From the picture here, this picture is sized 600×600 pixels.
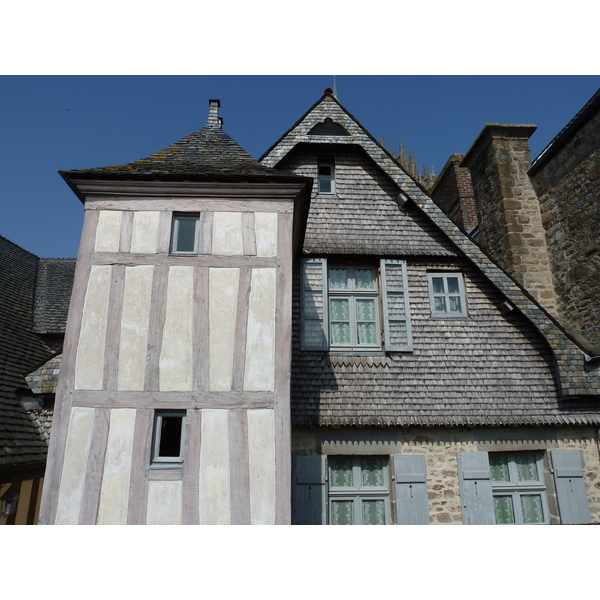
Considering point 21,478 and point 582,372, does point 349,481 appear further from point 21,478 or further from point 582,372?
point 21,478

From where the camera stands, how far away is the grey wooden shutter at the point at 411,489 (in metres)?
5.57

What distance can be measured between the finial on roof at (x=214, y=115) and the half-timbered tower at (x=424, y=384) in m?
0.96

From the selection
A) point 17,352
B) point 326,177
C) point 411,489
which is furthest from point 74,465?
point 326,177

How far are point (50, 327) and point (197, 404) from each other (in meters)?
6.20

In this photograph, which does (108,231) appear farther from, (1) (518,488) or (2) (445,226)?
(1) (518,488)

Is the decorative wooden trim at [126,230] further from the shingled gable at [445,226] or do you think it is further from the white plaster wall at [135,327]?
the shingled gable at [445,226]

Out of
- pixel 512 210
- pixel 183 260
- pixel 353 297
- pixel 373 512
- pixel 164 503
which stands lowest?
pixel 373 512

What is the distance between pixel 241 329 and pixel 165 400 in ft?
3.44

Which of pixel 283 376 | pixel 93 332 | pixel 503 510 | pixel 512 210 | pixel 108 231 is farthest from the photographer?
pixel 512 210

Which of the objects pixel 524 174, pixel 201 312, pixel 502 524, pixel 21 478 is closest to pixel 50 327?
pixel 21 478

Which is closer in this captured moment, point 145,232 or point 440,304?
point 145,232

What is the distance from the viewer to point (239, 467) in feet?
14.1

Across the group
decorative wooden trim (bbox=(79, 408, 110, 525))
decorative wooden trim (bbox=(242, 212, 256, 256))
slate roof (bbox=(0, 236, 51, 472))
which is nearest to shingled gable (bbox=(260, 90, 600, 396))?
decorative wooden trim (bbox=(242, 212, 256, 256))

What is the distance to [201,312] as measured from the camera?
477 cm
